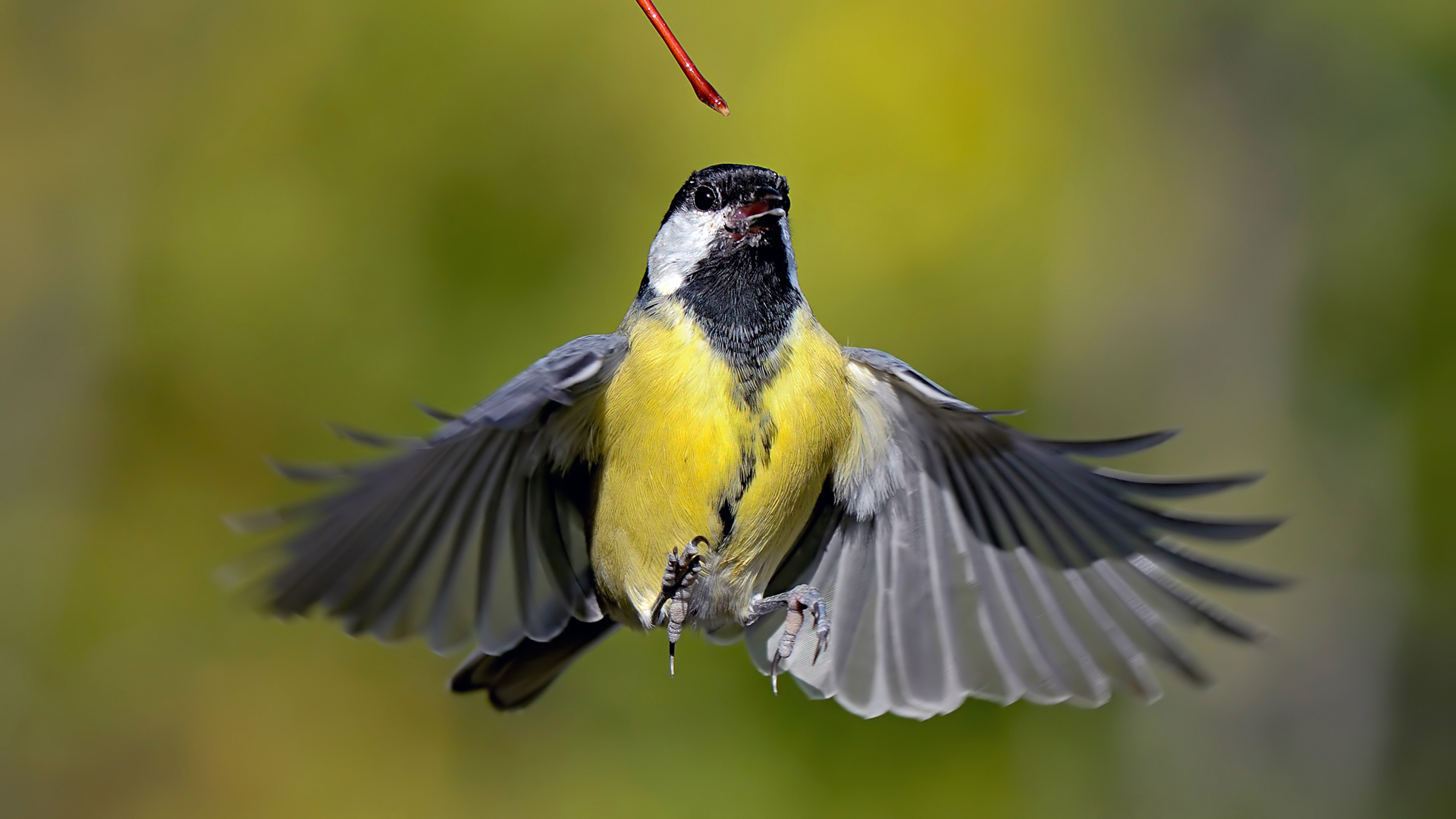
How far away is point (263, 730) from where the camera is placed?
692cm

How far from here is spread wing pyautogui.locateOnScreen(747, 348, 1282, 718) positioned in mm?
2896

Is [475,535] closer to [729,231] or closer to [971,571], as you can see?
[729,231]

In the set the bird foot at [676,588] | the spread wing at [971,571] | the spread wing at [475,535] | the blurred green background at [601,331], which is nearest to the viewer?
the spread wing at [475,535]

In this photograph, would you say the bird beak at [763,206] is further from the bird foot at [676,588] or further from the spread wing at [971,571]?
the bird foot at [676,588]

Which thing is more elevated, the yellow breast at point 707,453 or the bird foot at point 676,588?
the yellow breast at point 707,453

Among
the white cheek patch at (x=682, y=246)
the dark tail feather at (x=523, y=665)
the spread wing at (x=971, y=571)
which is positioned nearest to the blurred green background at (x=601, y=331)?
the dark tail feather at (x=523, y=665)

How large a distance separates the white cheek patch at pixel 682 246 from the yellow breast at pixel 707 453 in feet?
0.34

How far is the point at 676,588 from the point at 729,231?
0.82 metres

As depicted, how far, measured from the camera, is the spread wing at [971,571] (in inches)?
114

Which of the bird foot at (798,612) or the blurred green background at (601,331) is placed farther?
the blurred green background at (601,331)

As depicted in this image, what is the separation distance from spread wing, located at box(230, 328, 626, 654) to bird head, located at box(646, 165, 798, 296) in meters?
0.25

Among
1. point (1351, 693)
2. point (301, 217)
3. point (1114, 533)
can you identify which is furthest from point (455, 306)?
point (1351, 693)

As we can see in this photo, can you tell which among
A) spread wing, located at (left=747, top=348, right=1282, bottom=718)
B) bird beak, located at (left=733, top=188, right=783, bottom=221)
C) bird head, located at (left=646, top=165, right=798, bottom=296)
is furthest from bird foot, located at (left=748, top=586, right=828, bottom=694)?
bird beak, located at (left=733, top=188, right=783, bottom=221)

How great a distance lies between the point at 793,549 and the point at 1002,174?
17.8ft
